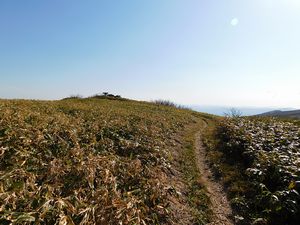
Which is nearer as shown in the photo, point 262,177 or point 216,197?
point 216,197

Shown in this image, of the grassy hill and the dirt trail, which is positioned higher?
the grassy hill

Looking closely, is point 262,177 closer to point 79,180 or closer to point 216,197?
point 216,197

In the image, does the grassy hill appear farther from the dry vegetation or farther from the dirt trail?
the dry vegetation

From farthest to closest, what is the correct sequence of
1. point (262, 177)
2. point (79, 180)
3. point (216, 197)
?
1. point (262, 177)
2. point (216, 197)
3. point (79, 180)

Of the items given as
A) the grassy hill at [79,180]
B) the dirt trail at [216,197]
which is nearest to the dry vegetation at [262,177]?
the dirt trail at [216,197]

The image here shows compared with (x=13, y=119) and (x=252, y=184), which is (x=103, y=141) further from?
(x=252, y=184)

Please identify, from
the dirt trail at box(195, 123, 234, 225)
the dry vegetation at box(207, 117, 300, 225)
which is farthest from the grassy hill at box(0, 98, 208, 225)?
the dry vegetation at box(207, 117, 300, 225)

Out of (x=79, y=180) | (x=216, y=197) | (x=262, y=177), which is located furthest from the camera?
(x=262, y=177)

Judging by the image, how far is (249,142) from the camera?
43.2 ft

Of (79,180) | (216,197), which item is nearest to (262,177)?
(216,197)

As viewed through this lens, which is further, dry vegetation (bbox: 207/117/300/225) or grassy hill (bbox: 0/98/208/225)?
dry vegetation (bbox: 207/117/300/225)

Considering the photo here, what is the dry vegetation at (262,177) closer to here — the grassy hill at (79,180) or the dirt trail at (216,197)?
the dirt trail at (216,197)

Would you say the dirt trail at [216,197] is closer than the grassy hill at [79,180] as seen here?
No

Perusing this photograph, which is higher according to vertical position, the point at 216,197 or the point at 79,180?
the point at 79,180
